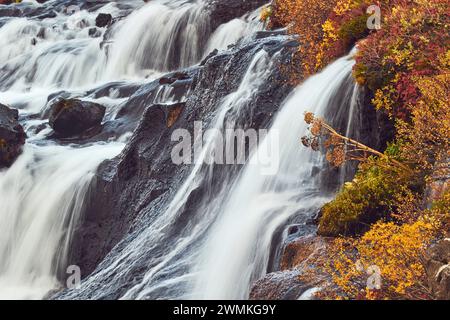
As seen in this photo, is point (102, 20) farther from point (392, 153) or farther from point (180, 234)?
point (392, 153)

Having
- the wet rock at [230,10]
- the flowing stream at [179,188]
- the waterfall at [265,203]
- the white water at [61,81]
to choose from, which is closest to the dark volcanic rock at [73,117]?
the flowing stream at [179,188]

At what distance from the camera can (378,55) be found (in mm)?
10328

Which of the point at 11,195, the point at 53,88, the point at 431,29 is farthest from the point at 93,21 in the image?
the point at 431,29

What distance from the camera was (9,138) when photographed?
15977 millimetres

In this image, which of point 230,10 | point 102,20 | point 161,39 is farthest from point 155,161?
point 102,20

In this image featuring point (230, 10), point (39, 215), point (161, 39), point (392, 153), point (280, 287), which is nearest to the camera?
point (280, 287)

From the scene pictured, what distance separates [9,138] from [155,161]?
4.46 metres

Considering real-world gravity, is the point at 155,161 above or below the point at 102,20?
below

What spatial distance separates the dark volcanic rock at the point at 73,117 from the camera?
56.7 feet

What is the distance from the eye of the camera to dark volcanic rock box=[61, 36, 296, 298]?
12109 mm

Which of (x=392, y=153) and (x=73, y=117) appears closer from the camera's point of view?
(x=392, y=153)

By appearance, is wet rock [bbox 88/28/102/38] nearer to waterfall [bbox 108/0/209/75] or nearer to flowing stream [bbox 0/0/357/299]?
waterfall [bbox 108/0/209/75]

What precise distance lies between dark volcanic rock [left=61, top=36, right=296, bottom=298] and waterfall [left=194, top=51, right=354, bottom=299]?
69 centimetres
